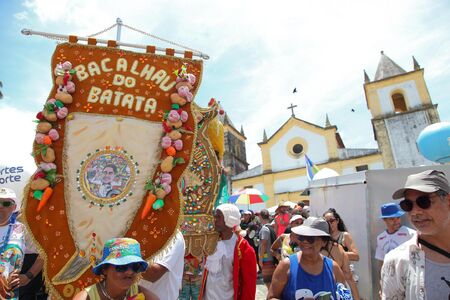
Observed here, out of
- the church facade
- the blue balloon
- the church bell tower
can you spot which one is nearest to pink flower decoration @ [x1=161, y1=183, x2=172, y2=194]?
the blue balloon

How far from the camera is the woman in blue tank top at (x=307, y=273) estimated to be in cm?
217

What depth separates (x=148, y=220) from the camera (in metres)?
2.59

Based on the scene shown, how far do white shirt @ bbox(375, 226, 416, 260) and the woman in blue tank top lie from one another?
7.95 ft

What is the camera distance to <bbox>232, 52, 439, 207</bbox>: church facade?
2022 centimetres

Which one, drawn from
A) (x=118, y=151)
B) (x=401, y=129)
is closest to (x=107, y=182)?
(x=118, y=151)

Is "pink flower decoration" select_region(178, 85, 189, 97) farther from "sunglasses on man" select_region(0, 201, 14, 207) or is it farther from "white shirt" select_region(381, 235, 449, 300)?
"white shirt" select_region(381, 235, 449, 300)

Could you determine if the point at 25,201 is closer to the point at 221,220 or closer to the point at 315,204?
the point at 221,220

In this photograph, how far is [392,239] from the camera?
4.20 m

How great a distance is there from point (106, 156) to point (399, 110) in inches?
994

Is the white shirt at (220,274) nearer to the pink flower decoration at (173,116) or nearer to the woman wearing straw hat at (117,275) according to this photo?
the woman wearing straw hat at (117,275)

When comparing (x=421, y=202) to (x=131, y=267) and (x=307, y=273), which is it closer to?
Answer: (x=307, y=273)

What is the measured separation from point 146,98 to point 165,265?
5.57 feet

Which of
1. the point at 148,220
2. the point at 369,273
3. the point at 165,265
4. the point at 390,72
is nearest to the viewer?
the point at 165,265

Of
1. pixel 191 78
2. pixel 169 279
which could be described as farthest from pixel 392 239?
pixel 191 78
